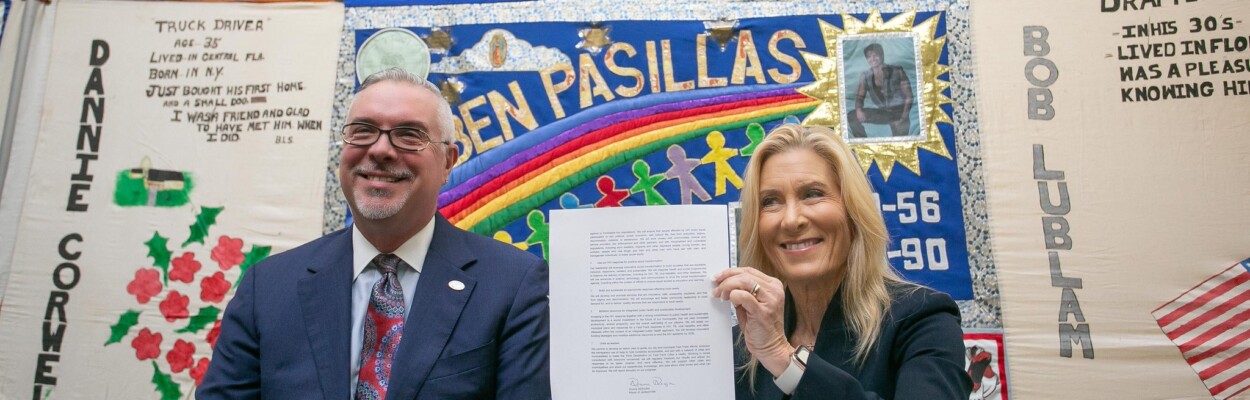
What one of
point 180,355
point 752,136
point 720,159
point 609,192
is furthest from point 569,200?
point 180,355

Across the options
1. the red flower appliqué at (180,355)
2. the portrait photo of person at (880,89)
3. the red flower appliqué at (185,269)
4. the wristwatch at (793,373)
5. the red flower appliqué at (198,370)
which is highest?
the portrait photo of person at (880,89)

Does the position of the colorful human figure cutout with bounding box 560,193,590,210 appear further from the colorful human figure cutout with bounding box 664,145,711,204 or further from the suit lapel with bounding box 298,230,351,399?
the suit lapel with bounding box 298,230,351,399

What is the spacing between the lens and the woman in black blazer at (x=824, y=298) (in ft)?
4.46

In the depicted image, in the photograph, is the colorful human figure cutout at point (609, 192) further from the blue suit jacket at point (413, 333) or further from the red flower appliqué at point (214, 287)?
the red flower appliqué at point (214, 287)

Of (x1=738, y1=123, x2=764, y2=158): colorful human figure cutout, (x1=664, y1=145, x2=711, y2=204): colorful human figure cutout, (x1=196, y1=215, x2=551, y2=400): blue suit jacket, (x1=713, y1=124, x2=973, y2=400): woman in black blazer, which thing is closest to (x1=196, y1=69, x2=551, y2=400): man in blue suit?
(x1=196, y1=215, x2=551, y2=400): blue suit jacket

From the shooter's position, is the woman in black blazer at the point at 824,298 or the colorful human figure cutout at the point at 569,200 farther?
the colorful human figure cutout at the point at 569,200

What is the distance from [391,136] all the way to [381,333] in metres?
0.40

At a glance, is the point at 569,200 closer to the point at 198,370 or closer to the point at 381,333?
the point at 381,333

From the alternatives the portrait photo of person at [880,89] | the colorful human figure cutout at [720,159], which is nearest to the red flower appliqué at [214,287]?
the colorful human figure cutout at [720,159]

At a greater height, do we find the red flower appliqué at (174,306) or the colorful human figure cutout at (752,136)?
the colorful human figure cutout at (752,136)

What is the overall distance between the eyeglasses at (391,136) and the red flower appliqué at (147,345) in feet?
5.67

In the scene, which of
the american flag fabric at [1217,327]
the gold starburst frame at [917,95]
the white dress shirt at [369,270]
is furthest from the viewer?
the gold starburst frame at [917,95]

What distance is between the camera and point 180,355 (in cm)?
271

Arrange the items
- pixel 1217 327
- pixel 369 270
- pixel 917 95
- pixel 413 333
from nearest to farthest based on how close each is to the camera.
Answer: pixel 413 333
pixel 369 270
pixel 1217 327
pixel 917 95
